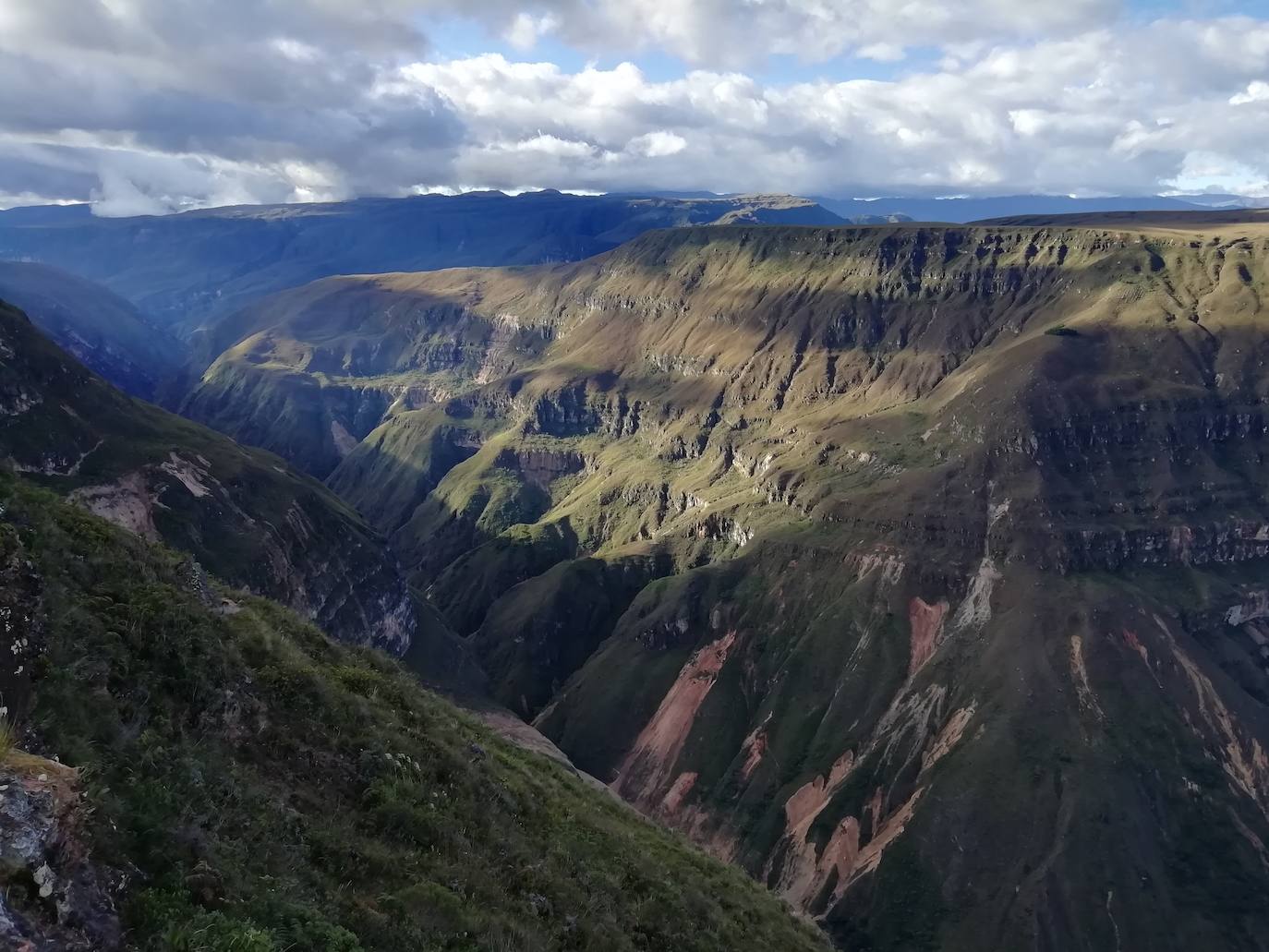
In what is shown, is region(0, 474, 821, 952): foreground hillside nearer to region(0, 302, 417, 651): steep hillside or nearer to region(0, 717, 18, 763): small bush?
region(0, 717, 18, 763): small bush

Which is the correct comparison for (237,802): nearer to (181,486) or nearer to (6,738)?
(6,738)

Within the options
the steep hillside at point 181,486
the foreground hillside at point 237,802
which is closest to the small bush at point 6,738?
the foreground hillside at point 237,802

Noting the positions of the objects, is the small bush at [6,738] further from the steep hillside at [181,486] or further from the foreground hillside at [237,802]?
the steep hillside at [181,486]

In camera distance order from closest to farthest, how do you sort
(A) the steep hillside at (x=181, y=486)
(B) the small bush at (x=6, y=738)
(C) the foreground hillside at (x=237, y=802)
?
(B) the small bush at (x=6, y=738) < (C) the foreground hillside at (x=237, y=802) < (A) the steep hillside at (x=181, y=486)

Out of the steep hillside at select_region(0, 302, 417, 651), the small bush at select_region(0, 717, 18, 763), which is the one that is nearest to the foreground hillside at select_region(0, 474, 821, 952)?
the small bush at select_region(0, 717, 18, 763)

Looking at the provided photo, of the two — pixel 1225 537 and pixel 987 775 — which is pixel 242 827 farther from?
pixel 1225 537

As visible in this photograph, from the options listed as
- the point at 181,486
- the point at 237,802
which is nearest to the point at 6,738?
the point at 237,802
